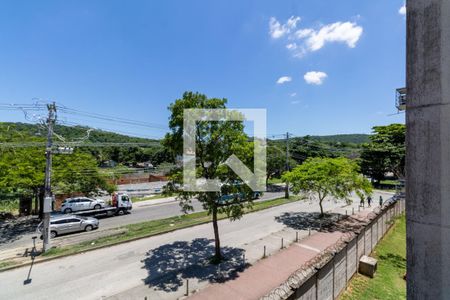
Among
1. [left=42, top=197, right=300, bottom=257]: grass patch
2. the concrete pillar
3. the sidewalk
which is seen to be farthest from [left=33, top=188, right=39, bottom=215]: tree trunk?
the concrete pillar

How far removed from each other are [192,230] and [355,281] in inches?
470

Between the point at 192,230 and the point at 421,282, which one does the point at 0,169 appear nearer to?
the point at 192,230

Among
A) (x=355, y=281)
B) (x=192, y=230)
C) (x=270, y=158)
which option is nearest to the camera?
(x=355, y=281)

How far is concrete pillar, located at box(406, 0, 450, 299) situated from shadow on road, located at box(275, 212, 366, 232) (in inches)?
662

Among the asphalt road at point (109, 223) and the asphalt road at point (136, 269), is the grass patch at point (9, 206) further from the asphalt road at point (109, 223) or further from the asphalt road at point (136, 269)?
the asphalt road at point (136, 269)

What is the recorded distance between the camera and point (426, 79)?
10.00ft

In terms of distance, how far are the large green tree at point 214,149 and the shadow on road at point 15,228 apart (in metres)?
15.5

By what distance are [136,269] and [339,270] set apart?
9.38m

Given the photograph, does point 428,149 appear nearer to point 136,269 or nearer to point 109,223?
point 136,269

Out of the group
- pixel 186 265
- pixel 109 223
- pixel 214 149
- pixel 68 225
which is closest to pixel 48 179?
pixel 68 225

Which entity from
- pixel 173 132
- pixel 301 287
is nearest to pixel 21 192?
pixel 173 132

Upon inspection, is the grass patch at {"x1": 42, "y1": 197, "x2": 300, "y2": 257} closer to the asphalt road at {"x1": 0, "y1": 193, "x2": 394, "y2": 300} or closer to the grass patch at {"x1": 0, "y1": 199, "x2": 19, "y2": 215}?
the asphalt road at {"x1": 0, "y1": 193, "x2": 394, "y2": 300}

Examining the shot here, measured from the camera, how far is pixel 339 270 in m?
8.94

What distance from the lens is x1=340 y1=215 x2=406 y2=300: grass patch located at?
359 inches
